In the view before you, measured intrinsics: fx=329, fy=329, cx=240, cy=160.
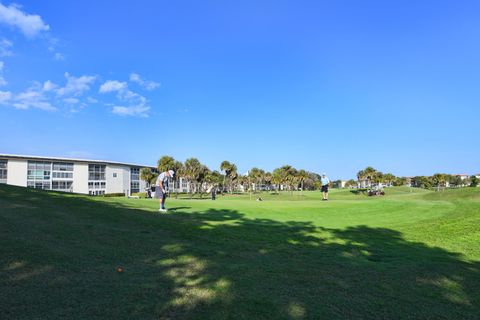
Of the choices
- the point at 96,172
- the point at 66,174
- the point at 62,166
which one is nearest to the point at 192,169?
the point at 96,172

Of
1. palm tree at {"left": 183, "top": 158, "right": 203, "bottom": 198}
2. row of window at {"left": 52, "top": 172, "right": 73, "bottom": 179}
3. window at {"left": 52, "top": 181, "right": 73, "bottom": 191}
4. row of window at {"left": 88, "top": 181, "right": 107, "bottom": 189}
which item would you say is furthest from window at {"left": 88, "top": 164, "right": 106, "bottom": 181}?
palm tree at {"left": 183, "top": 158, "right": 203, "bottom": 198}

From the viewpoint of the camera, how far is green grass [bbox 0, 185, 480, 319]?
4.18m

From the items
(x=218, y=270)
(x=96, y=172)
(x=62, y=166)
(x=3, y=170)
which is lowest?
(x=218, y=270)

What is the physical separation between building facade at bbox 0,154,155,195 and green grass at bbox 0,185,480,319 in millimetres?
83610

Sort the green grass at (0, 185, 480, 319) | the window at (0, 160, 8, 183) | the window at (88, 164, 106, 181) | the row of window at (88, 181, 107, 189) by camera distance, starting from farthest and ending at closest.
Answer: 1. the window at (88, 164, 106, 181)
2. the row of window at (88, 181, 107, 189)
3. the window at (0, 160, 8, 183)
4. the green grass at (0, 185, 480, 319)

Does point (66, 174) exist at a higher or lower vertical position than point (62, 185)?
higher

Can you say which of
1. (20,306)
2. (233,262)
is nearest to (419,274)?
(233,262)

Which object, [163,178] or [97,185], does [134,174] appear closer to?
[97,185]

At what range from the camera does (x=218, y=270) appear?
19.2 feet

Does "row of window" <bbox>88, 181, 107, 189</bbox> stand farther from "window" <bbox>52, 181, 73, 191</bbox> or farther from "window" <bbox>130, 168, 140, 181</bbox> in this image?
"window" <bbox>130, 168, 140, 181</bbox>

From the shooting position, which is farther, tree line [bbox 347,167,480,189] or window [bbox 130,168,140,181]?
window [bbox 130,168,140,181]

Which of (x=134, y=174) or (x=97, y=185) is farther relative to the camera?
(x=134, y=174)

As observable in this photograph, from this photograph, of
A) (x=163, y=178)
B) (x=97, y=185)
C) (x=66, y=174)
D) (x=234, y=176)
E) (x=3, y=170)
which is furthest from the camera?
(x=234, y=176)

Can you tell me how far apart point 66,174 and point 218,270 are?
95.1 meters
